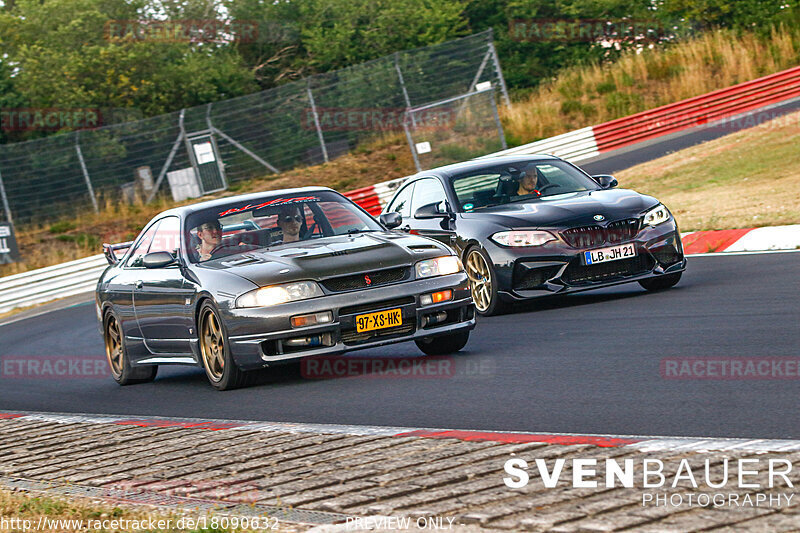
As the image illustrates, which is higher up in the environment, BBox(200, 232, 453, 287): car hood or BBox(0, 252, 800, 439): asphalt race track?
BBox(200, 232, 453, 287): car hood

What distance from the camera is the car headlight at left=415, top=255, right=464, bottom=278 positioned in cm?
897

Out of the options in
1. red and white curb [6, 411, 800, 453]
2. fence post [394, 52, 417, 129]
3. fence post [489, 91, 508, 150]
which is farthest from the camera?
fence post [394, 52, 417, 129]

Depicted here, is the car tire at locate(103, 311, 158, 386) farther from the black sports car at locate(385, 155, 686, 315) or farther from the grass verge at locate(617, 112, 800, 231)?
the grass verge at locate(617, 112, 800, 231)

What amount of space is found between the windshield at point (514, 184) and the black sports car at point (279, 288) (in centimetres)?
231

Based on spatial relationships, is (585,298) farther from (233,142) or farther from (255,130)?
(255,130)

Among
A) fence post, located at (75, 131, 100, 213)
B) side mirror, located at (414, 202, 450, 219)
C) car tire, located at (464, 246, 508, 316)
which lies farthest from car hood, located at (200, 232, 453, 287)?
fence post, located at (75, 131, 100, 213)

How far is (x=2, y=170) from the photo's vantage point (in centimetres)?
3088

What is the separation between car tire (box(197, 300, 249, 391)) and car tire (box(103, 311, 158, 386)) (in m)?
1.43

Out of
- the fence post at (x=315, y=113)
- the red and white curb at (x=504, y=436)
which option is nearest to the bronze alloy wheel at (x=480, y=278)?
the red and white curb at (x=504, y=436)

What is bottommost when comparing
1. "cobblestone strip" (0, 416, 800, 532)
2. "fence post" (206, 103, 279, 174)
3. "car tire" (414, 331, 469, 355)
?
"car tire" (414, 331, 469, 355)

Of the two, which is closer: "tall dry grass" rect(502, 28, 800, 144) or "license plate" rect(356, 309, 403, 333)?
"license plate" rect(356, 309, 403, 333)

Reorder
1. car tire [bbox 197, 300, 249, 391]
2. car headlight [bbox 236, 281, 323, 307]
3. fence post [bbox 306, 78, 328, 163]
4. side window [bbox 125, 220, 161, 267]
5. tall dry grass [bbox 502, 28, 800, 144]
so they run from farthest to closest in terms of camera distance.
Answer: tall dry grass [bbox 502, 28, 800, 144], fence post [bbox 306, 78, 328, 163], side window [bbox 125, 220, 161, 267], car tire [bbox 197, 300, 249, 391], car headlight [bbox 236, 281, 323, 307]

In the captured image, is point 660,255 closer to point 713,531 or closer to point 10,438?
point 10,438

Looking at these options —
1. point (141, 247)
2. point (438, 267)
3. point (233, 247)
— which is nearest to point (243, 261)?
point (233, 247)
